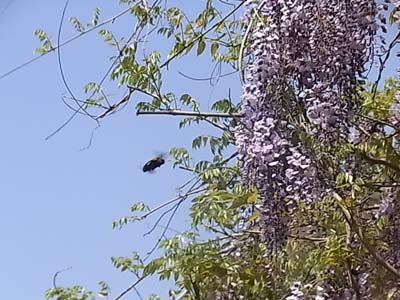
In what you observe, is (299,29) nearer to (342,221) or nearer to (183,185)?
(342,221)

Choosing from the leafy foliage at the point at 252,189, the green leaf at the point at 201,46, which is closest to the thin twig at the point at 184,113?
the leafy foliage at the point at 252,189

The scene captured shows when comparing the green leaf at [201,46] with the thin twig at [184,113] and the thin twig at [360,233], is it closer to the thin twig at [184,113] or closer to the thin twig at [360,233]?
the thin twig at [184,113]

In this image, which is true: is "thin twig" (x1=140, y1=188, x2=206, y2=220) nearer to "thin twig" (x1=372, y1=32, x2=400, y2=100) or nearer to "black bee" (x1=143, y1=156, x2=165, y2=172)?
"black bee" (x1=143, y1=156, x2=165, y2=172)

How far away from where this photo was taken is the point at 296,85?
3.95 feet

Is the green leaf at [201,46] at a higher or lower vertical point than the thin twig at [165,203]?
higher

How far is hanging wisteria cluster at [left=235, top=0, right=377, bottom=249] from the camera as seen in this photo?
1150 mm

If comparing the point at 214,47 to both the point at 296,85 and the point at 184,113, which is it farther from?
the point at 296,85

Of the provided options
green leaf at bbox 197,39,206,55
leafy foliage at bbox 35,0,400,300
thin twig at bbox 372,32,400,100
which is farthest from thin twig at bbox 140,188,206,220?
thin twig at bbox 372,32,400,100

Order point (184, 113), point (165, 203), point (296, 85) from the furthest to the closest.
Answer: point (165, 203) → point (184, 113) → point (296, 85)

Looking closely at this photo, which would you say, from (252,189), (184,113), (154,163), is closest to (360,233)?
(252,189)

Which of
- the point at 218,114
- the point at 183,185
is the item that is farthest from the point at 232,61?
the point at 183,185

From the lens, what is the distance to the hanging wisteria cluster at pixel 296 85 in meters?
Result: 1.15

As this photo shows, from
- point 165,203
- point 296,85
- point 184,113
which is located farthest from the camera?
point 165,203

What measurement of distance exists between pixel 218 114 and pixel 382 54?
33 centimetres
